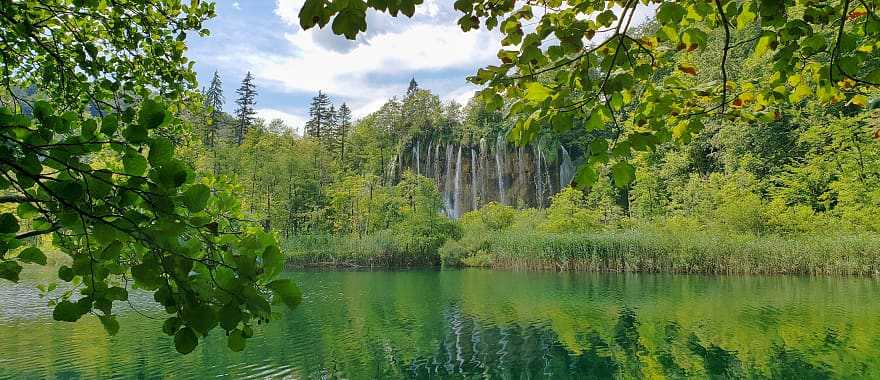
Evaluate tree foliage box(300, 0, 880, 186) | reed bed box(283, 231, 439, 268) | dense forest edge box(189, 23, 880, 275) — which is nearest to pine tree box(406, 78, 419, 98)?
dense forest edge box(189, 23, 880, 275)

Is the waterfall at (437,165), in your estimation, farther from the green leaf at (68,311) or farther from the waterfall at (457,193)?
the green leaf at (68,311)

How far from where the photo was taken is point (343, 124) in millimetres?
47812

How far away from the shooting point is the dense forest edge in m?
21.0

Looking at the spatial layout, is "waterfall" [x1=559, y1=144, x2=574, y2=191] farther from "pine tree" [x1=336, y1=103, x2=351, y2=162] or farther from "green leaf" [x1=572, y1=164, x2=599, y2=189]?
"green leaf" [x1=572, y1=164, x2=599, y2=189]

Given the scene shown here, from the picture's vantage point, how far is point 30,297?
14812mm

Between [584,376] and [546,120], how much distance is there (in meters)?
6.25

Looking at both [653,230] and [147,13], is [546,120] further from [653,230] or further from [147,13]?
[653,230]

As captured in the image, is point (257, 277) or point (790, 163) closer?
point (257, 277)

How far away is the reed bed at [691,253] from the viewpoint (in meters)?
18.0

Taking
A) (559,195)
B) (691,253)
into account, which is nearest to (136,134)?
(691,253)

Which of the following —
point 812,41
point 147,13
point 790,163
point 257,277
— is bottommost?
point 257,277

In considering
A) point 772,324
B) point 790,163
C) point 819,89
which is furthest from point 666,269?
point 819,89

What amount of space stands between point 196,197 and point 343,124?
157 feet

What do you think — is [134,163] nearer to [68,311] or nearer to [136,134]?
[136,134]
